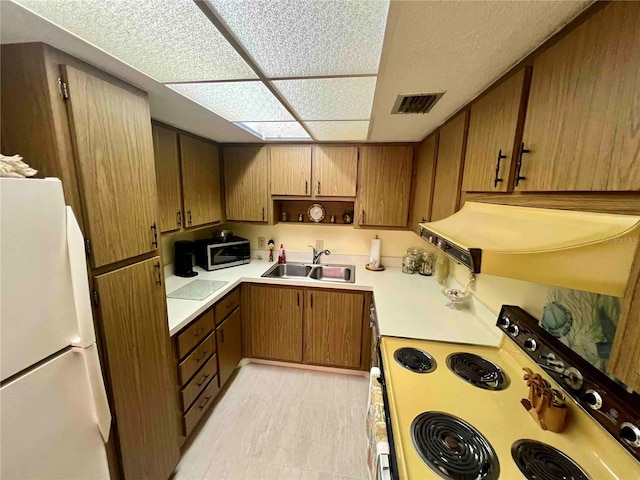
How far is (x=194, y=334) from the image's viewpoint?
1713 mm

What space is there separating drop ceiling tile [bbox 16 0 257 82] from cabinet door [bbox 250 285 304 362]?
1.79 meters

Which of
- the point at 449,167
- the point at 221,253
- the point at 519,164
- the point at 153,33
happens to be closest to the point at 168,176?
the point at 221,253

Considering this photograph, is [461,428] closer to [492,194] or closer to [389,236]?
[492,194]

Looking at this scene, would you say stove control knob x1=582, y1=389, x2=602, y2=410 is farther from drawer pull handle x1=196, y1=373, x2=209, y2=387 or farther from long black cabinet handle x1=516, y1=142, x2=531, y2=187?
drawer pull handle x1=196, y1=373, x2=209, y2=387

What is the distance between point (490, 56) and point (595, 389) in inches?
44.7

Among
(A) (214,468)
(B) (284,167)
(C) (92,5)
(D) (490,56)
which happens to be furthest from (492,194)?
(A) (214,468)

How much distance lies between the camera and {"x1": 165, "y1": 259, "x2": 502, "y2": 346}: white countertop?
1482 mm

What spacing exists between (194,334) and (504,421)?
1716 millimetres

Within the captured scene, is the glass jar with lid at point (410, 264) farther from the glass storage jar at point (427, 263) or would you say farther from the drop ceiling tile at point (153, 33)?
the drop ceiling tile at point (153, 33)

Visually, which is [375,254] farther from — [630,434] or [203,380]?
[630,434]

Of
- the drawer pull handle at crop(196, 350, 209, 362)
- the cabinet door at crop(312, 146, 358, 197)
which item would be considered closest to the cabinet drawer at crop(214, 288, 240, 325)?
the drawer pull handle at crop(196, 350, 209, 362)

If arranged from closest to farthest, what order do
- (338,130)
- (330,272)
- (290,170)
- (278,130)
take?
(338,130)
(278,130)
(290,170)
(330,272)

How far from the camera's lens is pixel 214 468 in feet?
5.34

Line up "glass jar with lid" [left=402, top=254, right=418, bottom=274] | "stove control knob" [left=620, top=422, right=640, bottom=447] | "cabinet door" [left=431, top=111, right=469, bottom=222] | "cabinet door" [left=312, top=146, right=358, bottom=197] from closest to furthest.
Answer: "stove control knob" [left=620, top=422, right=640, bottom=447], "cabinet door" [left=431, top=111, right=469, bottom=222], "cabinet door" [left=312, top=146, right=358, bottom=197], "glass jar with lid" [left=402, top=254, right=418, bottom=274]
